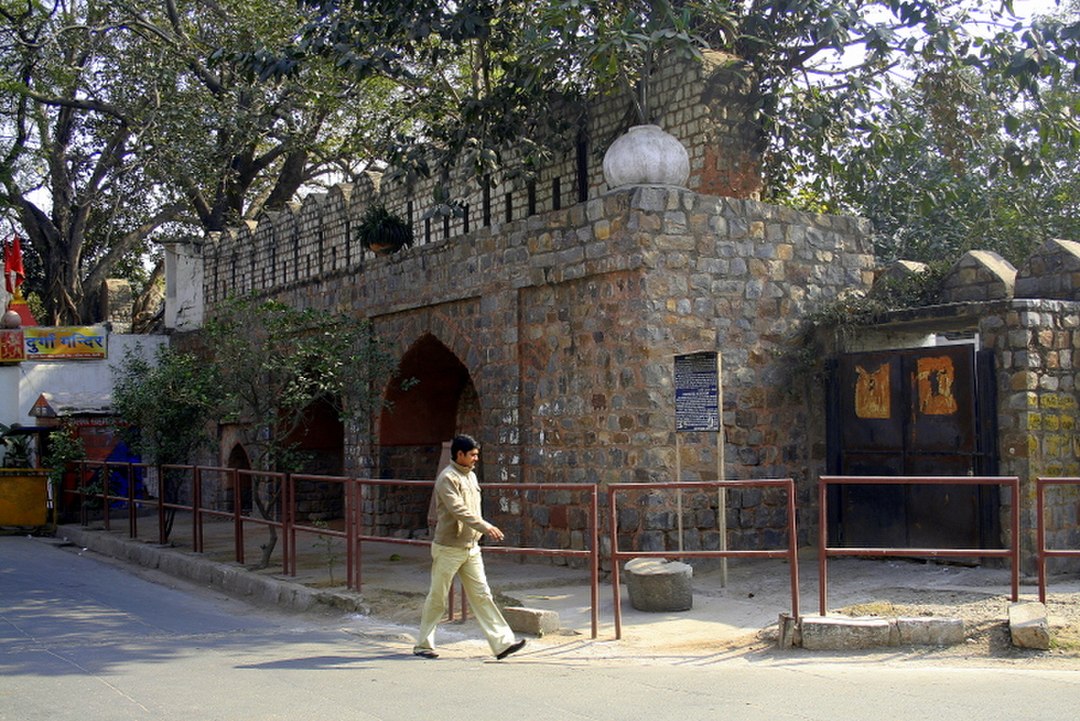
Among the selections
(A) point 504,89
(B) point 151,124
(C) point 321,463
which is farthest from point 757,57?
(B) point 151,124

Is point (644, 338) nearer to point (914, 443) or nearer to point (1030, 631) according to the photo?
point (914, 443)

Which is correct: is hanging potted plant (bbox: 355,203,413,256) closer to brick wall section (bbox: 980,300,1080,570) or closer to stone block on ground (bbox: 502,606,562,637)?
stone block on ground (bbox: 502,606,562,637)

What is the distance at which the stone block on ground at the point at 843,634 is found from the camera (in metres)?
7.76

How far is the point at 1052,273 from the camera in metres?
11.1

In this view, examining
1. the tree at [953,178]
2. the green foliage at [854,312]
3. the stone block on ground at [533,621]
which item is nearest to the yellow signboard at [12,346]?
the tree at [953,178]

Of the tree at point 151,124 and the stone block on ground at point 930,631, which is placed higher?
the tree at point 151,124

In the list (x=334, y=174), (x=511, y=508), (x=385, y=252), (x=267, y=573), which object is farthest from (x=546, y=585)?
(x=334, y=174)

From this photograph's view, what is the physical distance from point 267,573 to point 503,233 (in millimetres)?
4380

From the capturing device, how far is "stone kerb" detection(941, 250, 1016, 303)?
11.2 metres

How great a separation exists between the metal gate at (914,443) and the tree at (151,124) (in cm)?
1016

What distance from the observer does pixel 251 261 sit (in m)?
19.5

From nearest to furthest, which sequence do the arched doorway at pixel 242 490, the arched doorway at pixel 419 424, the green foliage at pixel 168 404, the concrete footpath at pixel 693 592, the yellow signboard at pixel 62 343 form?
the concrete footpath at pixel 693 592, the green foliage at pixel 168 404, the arched doorway at pixel 419 424, the arched doorway at pixel 242 490, the yellow signboard at pixel 62 343

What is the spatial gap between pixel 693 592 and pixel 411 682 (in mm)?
3720

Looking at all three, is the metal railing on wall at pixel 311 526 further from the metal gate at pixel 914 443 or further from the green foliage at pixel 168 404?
the metal gate at pixel 914 443
